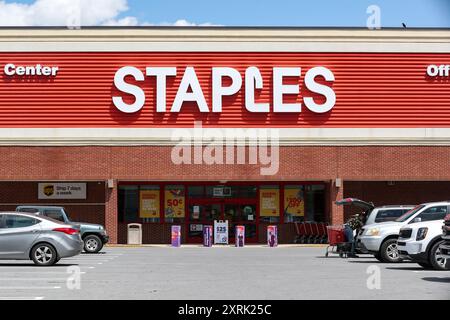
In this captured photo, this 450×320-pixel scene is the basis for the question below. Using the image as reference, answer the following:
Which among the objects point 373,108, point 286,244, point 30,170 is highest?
point 373,108

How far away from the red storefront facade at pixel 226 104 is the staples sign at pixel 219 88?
0.18 ft

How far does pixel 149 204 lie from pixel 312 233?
26.5ft

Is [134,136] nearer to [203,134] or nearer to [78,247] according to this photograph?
[203,134]

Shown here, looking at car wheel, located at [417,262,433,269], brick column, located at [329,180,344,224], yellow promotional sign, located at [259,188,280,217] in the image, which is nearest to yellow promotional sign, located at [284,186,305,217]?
yellow promotional sign, located at [259,188,280,217]

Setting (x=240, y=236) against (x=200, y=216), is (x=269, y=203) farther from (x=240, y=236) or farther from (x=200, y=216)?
(x=240, y=236)

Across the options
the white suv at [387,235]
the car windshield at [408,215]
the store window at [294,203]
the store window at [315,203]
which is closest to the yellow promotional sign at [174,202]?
the store window at [294,203]

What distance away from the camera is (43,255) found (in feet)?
80.9

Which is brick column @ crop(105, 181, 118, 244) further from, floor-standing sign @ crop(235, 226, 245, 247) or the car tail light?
the car tail light

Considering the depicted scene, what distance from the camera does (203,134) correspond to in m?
42.2

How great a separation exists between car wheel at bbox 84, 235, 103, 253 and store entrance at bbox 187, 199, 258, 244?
10.9 meters

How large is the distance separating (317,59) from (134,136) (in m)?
9.39

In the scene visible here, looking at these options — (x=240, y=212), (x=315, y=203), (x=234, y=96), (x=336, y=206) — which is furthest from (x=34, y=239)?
(x=315, y=203)
